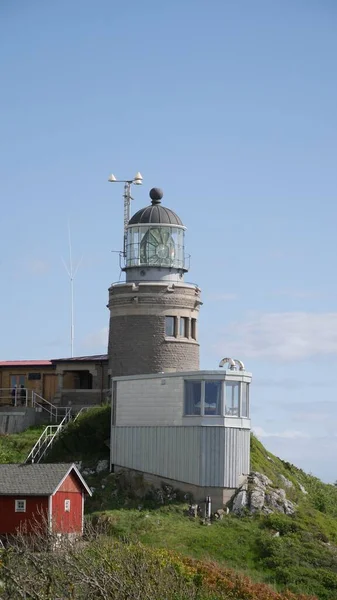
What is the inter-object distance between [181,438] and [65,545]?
10.9 m

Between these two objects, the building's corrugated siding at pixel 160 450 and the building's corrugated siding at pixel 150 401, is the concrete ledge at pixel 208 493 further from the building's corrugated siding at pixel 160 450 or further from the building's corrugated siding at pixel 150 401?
the building's corrugated siding at pixel 150 401

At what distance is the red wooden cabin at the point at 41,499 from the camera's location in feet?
164

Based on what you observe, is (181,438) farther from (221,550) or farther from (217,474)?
(221,550)

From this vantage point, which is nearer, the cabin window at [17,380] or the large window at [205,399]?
the large window at [205,399]

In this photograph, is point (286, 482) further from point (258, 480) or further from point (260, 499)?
point (260, 499)

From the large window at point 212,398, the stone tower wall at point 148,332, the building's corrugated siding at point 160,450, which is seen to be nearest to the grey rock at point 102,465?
the building's corrugated siding at point 160,450

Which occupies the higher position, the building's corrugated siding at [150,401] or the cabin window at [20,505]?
the building's corrugated siding at [150,401]

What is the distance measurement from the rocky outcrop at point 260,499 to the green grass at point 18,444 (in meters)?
10.0

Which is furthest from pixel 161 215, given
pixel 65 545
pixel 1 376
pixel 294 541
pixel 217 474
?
pixel 65 545

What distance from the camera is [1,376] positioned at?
66.0 meters

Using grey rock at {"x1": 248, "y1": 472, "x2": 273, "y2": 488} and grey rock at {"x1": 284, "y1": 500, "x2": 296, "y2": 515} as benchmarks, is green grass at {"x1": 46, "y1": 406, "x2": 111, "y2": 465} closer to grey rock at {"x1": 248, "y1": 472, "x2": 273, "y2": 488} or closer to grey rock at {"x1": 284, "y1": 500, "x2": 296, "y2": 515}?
grey rock at {"x1": 248, "y1": 472, "x2": 273, "y2": 488}

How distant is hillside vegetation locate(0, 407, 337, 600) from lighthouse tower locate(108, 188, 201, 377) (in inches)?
152

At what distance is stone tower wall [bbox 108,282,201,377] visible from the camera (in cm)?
6128

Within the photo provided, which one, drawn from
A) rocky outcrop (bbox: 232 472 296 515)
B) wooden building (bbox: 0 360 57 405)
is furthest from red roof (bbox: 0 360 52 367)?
rocky outcrop (bbox: 232 472 296 515)
